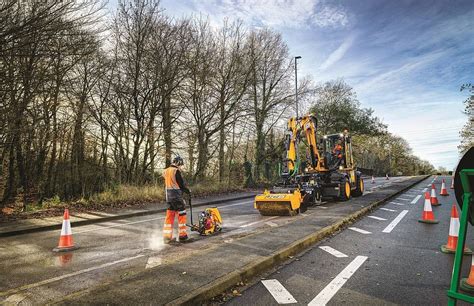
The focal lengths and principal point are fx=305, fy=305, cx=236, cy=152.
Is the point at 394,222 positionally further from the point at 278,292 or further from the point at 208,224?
the point at 278,292

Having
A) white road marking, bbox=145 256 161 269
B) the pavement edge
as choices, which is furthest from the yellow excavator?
white road marking, bbox=145 256 161 269

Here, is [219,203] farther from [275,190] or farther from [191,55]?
[191,55]

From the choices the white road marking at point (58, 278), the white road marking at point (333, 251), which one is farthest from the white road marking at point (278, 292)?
the white road marking at point (58, 278)

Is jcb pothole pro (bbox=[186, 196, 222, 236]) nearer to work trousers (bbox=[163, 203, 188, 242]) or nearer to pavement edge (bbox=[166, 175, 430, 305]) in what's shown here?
work trousers (bbox=[163, 203, 188, 242])

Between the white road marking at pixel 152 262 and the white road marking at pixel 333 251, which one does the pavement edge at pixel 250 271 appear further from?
the white road marking at pixel 152 262

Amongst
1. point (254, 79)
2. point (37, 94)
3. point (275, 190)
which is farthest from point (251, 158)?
point (37, 94)

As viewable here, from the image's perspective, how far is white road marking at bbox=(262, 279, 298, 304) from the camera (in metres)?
3.72

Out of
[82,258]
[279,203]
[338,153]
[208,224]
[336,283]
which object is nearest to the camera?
[336,283]

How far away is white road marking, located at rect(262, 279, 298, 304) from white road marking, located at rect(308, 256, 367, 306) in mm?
273

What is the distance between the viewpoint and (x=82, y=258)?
5.83 m

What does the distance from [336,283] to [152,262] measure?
3010mm

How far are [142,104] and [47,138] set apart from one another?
16.4 feet

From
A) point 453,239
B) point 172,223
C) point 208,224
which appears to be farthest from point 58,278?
point 453,239

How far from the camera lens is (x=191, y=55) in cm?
1836
